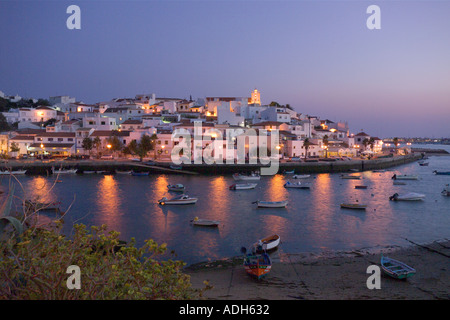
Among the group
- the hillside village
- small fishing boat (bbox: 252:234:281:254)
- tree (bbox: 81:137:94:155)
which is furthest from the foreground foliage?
tree (bbox: 81:137:94:155)

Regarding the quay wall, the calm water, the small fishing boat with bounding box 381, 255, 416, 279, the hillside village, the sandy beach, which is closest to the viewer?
the sandy beach

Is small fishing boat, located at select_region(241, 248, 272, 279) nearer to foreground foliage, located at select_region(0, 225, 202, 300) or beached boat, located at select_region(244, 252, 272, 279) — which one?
beached boat, located at select_region(244, 252, 272, 279)

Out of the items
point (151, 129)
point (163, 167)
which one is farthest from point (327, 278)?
point (151, 129)

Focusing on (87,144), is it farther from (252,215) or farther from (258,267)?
(258,267)

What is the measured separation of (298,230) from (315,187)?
13678mm

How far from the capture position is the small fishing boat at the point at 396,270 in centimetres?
965

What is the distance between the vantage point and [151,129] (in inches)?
1715

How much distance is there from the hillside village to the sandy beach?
30718mm

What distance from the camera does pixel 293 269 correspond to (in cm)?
1068

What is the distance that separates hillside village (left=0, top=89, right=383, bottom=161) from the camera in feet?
139

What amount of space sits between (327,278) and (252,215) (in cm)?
862

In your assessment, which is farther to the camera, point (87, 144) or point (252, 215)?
point (87, 144)
